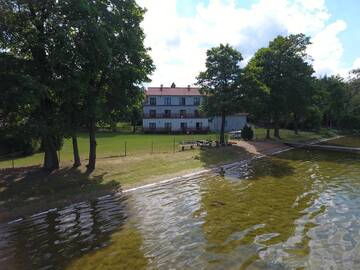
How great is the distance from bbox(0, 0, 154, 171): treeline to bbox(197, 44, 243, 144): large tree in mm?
19327

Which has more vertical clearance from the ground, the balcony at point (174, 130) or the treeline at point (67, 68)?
the treeline at point (67, 68)

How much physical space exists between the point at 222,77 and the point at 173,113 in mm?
35883

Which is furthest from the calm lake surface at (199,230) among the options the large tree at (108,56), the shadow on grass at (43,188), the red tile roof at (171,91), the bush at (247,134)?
the red tile roof at (171,91)

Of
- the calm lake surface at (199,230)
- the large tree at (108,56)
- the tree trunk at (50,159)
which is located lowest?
the calm lake surface at (199,230)

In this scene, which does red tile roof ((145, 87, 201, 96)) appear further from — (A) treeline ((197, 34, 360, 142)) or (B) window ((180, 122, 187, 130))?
(A) treeline ((197, 34, 360, 142))

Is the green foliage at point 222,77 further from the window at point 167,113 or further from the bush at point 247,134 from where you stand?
the window at point 167,113

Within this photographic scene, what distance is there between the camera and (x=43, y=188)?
20609 mm

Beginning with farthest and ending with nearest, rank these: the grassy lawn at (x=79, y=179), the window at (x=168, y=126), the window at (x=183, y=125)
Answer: the window at (x=183, y=125) → the window at (x=168, y=126) → the grassy lawn at (x=79, y=179)

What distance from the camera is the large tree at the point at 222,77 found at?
42312 millimetres

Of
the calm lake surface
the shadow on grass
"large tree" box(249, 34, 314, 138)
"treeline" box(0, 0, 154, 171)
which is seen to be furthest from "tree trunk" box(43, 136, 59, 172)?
"large tree" box(249, 34, 314, 138)

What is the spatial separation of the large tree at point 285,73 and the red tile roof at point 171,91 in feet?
85.4

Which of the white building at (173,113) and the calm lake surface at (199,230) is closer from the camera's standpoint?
the calm lake surface at (199,230)

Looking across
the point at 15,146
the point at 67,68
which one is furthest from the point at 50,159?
the point at 15,146

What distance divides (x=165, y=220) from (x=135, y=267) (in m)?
4.96
